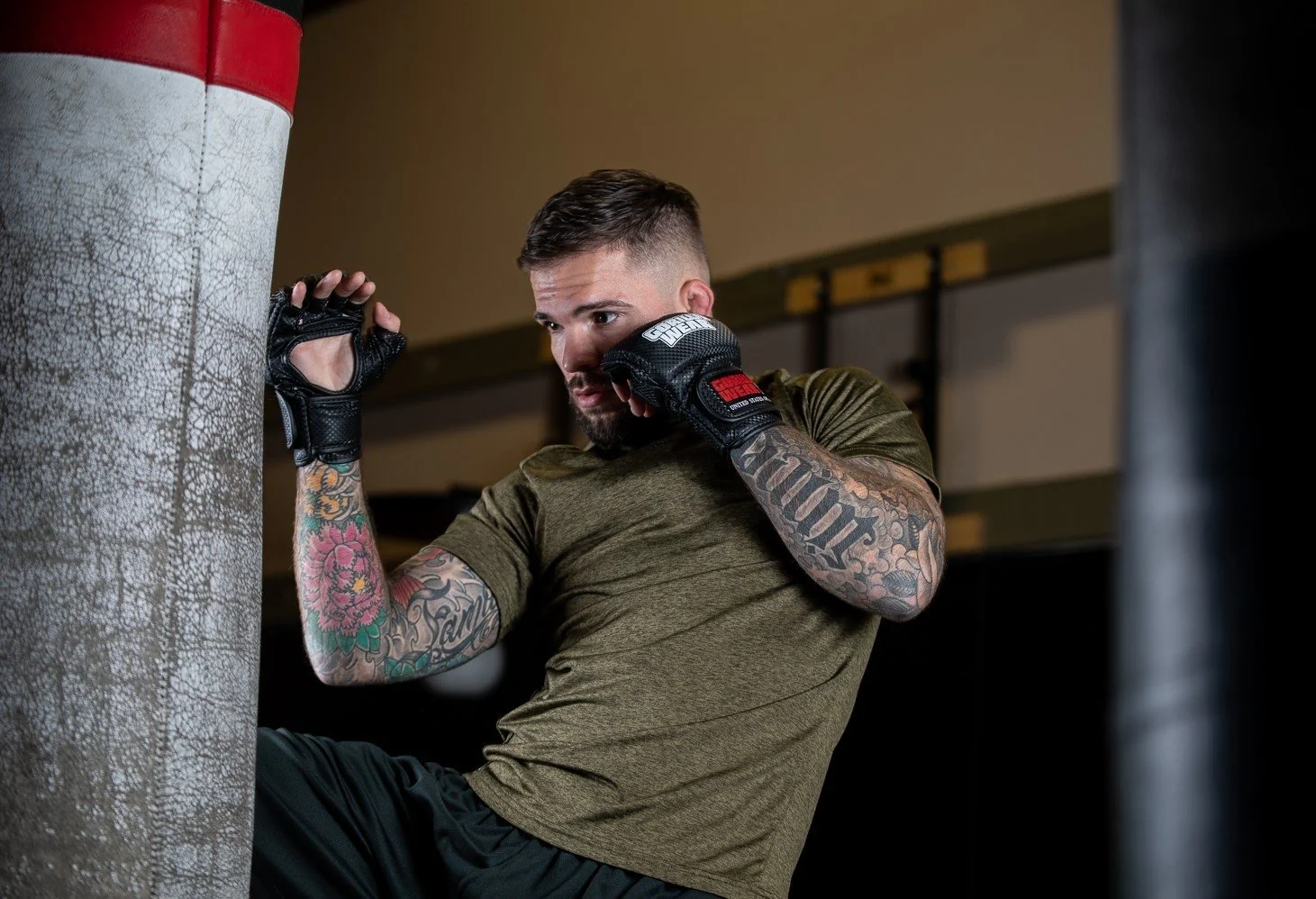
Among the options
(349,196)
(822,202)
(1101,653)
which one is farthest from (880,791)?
(349,196)

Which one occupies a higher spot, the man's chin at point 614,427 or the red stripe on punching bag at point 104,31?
the red stripe on punching bag at point 104,31

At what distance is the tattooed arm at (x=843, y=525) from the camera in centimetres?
162

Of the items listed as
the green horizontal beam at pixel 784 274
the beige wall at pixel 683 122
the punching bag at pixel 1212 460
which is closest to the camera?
the punching bag at pixel 1212 460

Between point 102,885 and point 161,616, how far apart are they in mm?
190

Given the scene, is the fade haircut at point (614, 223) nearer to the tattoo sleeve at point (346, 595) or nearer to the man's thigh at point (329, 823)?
the tattoo sleeve at point (346, 595)

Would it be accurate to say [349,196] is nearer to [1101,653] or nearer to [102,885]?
[1101,653]

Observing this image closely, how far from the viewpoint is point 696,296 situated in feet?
6.57

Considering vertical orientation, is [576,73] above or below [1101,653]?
above

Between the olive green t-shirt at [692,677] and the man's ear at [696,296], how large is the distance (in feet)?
0.59

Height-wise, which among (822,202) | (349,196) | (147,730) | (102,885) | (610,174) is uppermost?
(349,196)

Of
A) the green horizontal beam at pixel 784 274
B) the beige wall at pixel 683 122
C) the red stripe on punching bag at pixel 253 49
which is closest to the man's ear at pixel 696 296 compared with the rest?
the red stripe on punching bag at pixel 253 49

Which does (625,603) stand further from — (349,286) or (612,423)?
(349,286)

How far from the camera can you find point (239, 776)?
1.12 meters

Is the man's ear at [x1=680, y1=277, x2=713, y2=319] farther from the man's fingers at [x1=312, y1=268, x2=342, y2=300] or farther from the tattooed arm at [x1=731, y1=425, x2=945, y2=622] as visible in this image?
the man's fingers at [x1=312, y1=268, x2=342, y2=300]
